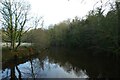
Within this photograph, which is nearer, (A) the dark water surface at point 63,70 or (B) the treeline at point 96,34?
(A) the dark water surface at point 63,70

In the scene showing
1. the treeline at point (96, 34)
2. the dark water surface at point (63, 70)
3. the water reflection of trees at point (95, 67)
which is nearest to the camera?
the dark water surface at point (63, 70)

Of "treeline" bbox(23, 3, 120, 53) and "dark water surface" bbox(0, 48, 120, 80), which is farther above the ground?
"treeline" bbox(23, 3, 120, 53)

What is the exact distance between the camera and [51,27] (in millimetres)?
73812

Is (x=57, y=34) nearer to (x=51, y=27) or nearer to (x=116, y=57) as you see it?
(x=51, y=27)

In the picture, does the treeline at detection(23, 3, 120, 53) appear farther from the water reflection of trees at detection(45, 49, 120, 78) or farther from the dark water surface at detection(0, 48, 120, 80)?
the dark water surface at detection(0, 48, 120, 80)

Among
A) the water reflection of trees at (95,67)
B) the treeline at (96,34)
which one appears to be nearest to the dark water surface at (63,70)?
the water reflection of trees at (95,67)

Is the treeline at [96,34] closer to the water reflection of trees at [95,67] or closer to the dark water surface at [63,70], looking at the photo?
the water reflection of trees at [95,67]

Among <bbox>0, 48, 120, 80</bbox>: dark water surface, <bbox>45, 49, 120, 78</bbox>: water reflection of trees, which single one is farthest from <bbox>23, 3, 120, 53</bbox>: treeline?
<bbox>0, 48, 120, 80</bbox>: dark water surface

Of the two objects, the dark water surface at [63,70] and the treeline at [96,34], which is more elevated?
the treeline at [96,34]

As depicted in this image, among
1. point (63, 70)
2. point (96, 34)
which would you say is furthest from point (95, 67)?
point (96, 34)

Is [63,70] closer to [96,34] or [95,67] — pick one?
[95,67]

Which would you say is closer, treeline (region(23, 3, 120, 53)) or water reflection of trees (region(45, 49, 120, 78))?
water reflection of trees (region(45, 49, 120, 78))

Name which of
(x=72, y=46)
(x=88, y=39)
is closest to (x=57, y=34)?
(x=72, y=46)

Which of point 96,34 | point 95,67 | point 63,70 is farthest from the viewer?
point 96,34
